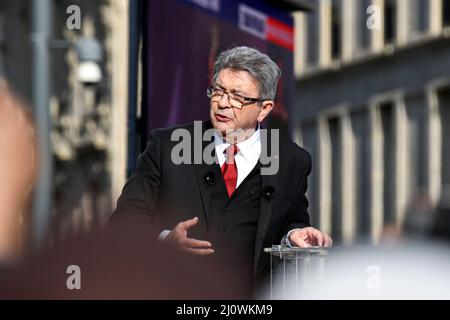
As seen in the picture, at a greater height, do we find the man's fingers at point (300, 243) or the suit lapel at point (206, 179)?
the suit lapel at point (206, 179)

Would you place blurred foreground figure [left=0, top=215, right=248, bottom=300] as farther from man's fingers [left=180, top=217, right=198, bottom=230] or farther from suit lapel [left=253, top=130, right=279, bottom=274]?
suit lapel [left=253, top=130, right=279, bottom=274]

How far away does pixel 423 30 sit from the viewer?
35.1m

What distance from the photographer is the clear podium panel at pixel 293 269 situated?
2629 millimetres

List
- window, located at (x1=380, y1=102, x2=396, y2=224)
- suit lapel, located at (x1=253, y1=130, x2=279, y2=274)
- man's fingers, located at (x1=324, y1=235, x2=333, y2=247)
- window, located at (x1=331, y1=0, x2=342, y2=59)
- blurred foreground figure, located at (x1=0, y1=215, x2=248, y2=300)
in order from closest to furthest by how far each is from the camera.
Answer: blurred foreground figure, located at (x1=0, y1=215, x2=248, y2=300), man's fingers, located at (x1=324, y1=235, x2=333, y2=247), suit lapel, located at (x1=253, y1=130, x2=279, y2=274), window, located at (x1=380, y1=102, x2=396, y2=224), window, located at (x1=331, y1=0, x2=342, y2=59)

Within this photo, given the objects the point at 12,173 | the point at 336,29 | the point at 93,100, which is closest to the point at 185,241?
the point at 12,173

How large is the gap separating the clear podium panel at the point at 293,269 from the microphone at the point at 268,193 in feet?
0.49

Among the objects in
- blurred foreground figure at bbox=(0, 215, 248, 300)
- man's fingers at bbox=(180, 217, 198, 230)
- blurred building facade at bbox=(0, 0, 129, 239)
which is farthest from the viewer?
blurred building facade at bbox=(0, 0, 129, 239)

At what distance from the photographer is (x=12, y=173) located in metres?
2.02

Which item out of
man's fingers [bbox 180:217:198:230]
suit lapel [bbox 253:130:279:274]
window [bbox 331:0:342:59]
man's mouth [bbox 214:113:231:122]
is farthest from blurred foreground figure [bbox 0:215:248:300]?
window [bbox 331:0:342:59]

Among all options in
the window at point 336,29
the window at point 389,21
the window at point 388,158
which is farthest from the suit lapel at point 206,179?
the window at point 336,29

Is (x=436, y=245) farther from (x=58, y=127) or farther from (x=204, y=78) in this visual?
(x=58, y=127)

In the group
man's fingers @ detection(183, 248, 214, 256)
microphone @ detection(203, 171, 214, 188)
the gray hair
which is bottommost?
man's fingers @ detection(183, 248, 214, 256)

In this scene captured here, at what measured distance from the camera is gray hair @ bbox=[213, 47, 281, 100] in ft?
11.0

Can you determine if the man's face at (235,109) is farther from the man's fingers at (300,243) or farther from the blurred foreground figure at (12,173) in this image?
the blurred foreground figure at (12,173)
